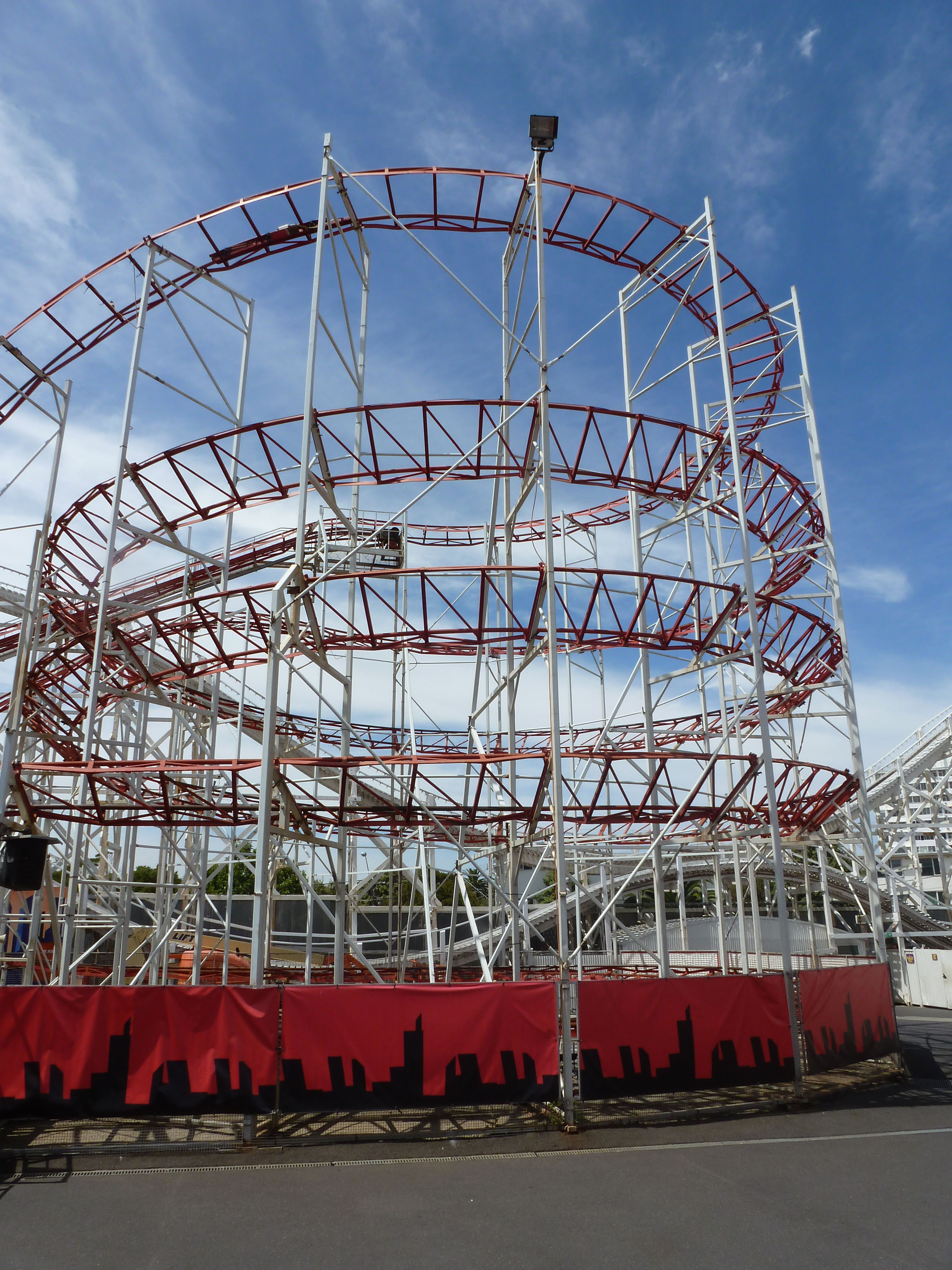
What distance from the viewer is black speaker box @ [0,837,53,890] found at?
415 inches

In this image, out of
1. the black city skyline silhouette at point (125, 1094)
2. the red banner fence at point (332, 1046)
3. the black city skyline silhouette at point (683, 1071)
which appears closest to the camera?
the black city skyline silhouette at point (125, 1094)

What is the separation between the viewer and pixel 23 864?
34.7ft

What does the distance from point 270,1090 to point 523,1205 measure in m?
3.15

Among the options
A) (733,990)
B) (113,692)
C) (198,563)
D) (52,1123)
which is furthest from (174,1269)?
(198,563)

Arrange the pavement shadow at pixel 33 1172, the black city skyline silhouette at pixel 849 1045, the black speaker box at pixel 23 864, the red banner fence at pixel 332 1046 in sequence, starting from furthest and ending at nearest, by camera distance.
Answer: the black city skyline silhouette at pixel 849 1045, the black speaker box at pixel 23 864, the red banner fence at pixel 332 1046, the pavement shadow at pixel 33 1172

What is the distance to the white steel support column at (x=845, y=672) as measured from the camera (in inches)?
580

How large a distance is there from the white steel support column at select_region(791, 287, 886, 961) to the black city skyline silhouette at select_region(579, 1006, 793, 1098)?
16.3 feet

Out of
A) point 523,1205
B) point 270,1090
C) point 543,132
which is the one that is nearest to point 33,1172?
point 270,1090

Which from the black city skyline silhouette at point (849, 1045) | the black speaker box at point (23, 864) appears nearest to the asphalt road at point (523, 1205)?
the black city skyline silhouette at point (849, 1045)

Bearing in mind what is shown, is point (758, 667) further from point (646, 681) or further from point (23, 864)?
point (23, 864)

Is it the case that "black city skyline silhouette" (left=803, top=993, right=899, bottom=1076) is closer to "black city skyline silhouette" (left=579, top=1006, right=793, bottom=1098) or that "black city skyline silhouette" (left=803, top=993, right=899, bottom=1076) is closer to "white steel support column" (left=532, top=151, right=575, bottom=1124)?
"black city skyline silhouette" (left=579, top=1006, right=793, bottom=1098)

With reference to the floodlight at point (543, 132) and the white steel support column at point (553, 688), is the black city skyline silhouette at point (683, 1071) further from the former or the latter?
the floodlight at point (543, 132)

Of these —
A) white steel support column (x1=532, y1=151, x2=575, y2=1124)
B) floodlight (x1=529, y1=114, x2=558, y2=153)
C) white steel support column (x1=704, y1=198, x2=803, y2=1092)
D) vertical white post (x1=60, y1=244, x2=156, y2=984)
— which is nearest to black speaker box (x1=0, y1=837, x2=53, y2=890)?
vertical white post (x1=60, y1=244, x2=156, y2=984)

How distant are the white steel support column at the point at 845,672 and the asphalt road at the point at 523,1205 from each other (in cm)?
588
